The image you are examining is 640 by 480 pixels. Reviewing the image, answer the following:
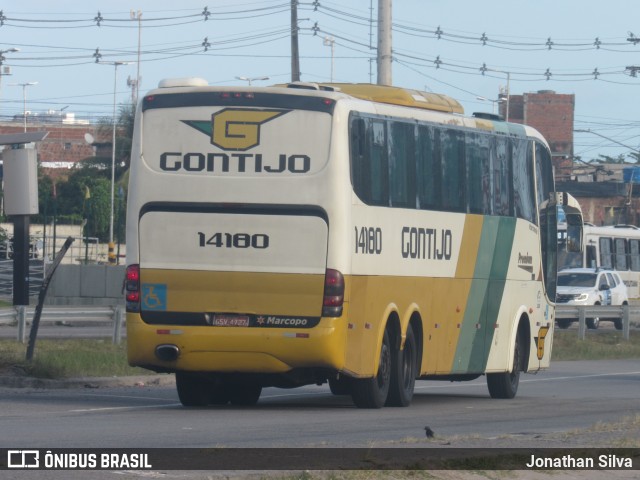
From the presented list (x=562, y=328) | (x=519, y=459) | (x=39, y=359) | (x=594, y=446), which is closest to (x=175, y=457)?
(x=519, y=459)

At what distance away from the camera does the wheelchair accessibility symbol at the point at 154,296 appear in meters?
15.4

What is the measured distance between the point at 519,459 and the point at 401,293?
263 inches

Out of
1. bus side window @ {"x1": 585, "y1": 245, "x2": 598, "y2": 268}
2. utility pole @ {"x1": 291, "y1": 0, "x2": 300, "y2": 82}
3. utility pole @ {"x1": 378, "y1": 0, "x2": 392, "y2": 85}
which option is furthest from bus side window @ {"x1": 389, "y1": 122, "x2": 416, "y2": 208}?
bus side window @ {"x1": 585, "y1": 245, "x2": 598, "y2": 268}

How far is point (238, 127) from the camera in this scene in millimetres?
15531

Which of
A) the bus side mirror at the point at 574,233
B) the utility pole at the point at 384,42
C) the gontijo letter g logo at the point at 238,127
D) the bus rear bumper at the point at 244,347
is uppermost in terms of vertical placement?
the utility pole at the point at 384,42

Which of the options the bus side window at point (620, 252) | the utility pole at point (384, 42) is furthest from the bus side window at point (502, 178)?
A: the bus side window at point (620, 252)

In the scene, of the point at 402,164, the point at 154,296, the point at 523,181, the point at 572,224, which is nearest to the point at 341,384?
the point at 154,296

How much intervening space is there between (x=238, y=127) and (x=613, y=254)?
142ft

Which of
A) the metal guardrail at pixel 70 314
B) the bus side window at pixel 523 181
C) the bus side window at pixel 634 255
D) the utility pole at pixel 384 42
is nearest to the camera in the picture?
the bus side window at pixel 523 181

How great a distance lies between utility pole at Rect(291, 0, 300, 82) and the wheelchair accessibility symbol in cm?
2513

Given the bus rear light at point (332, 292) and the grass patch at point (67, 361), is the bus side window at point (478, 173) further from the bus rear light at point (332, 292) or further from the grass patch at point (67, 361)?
the grass patch at point (67, 361)

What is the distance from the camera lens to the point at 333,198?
15.2 m

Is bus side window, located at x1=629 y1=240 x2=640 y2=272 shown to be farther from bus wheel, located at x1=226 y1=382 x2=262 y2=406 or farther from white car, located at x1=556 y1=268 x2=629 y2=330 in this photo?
bus wheel, located at x1=226 y1=382 x2=262 y2=406

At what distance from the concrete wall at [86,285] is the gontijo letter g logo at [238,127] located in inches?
1154
